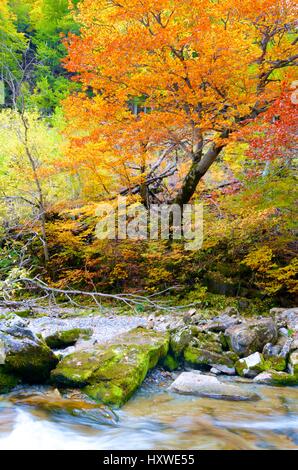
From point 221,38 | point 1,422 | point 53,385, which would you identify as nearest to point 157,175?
point 221,38

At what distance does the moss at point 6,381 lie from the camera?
14.0 ft

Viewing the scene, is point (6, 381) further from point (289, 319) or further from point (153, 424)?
point (289, 319)

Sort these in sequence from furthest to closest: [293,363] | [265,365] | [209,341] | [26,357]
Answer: [209,341] < [265,365] < [293,363] < [26,357]

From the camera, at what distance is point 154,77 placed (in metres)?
7.85

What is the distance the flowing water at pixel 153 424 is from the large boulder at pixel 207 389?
10cm

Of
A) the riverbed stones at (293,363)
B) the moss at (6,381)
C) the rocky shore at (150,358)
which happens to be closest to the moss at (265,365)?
the rocky shore at (150,358)

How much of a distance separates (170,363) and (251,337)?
1341 millimetres

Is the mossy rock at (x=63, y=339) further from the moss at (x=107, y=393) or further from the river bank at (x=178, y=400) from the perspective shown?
the moss at (x=107, y=393)

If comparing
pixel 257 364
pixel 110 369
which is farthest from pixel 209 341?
pixel 110 369

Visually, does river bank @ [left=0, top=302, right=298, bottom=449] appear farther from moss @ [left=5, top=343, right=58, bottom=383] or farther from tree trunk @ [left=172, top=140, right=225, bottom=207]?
tree trunk @ [left=172, top=140, right=225, bottom=207]

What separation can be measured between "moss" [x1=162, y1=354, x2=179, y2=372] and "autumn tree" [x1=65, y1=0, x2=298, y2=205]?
14.9ft

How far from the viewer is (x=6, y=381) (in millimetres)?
4336

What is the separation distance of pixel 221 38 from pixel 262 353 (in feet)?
18.5
